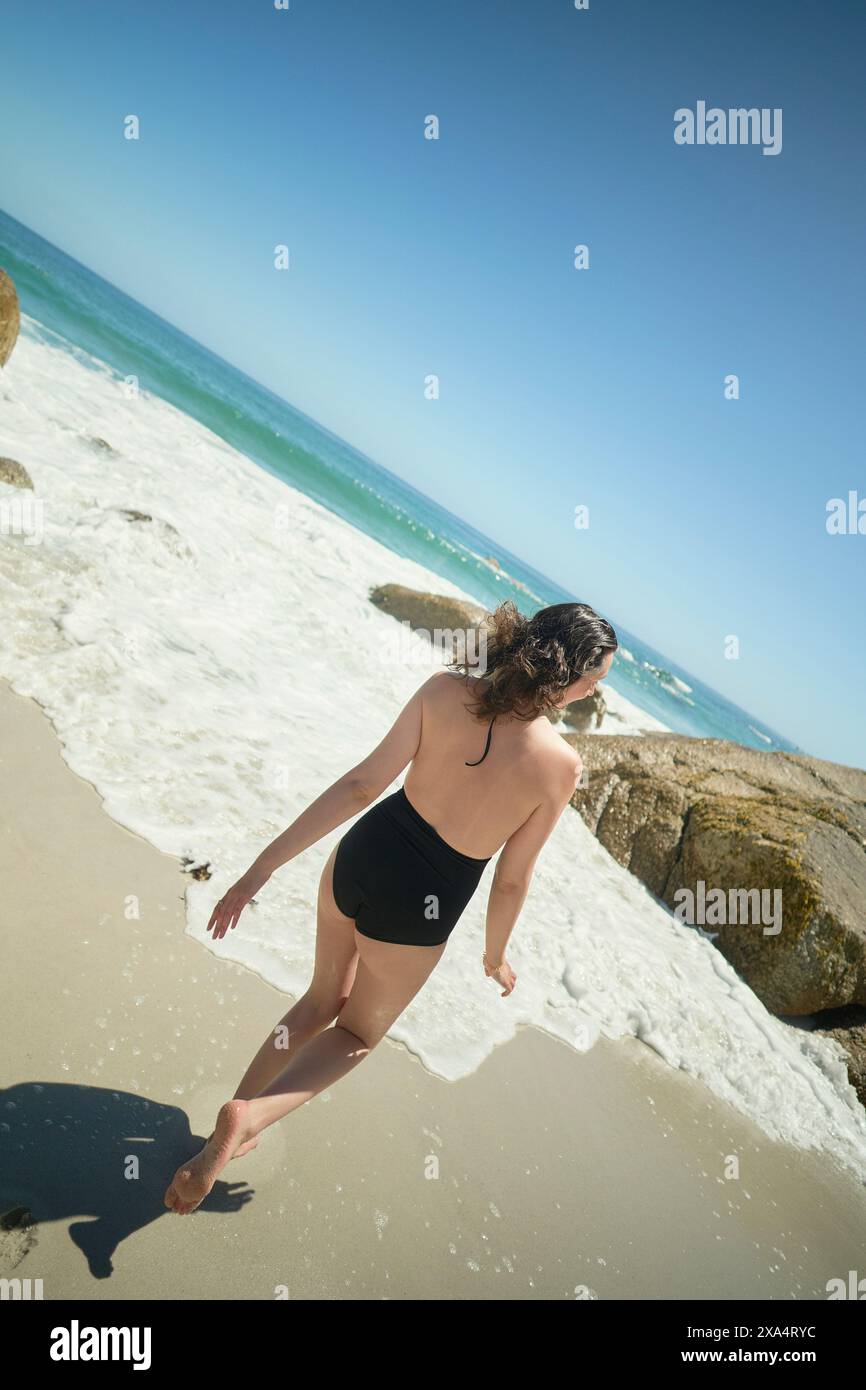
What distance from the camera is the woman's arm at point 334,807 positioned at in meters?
2.10

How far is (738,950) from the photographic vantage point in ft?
20.9

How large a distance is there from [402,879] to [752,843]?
518 centimetres

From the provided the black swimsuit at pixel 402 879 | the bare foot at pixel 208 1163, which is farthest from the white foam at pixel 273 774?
the bare foot at pixel 208 1163

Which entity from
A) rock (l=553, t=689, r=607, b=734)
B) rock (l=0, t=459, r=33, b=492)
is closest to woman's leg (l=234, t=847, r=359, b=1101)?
rock (l=0, t=459, r=33, b=492)

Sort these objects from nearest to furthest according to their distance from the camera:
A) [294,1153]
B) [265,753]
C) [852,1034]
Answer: [294,1153], [265,753], [852,1034]

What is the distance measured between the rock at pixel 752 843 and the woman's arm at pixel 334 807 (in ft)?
16.7

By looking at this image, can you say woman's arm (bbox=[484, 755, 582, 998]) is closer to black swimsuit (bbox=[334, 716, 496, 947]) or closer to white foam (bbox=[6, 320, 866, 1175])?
black swimsuit (bbox=[334, 716, 496, 947])

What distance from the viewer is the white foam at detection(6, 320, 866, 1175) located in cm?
425

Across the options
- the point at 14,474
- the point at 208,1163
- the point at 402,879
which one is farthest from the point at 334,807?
the point at 14,474

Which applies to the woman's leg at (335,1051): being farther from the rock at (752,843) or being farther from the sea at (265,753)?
the rock at (752,843)

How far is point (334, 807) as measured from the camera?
225 centimetres

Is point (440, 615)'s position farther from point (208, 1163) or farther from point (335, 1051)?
point (208, 1163)
